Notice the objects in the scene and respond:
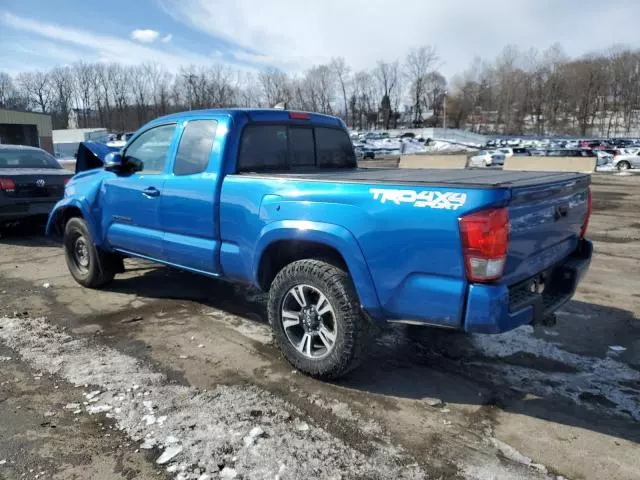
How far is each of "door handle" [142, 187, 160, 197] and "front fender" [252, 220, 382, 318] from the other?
1.72 meters

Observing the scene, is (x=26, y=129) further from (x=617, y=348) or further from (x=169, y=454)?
(x=617, y=348)

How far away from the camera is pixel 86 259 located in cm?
Answer: 597

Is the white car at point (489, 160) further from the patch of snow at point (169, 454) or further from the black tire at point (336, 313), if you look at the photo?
the patch of snow at point (169, 454)

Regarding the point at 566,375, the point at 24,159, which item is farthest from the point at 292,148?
the point at 24,159

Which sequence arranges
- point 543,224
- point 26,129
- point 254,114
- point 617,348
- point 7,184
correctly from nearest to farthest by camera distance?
point 543,224
point 617,348
point 254,114
point 7,184
point 26,129

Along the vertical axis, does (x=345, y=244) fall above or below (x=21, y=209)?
above

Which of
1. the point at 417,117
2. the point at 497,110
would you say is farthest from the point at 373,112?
the point at 497,110

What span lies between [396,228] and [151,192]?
8.99ft

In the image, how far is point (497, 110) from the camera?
103 metres

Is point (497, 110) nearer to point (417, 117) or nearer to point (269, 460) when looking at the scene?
point (417, 117)

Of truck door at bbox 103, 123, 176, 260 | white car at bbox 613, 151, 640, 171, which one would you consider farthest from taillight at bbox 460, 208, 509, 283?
white car at bbox 613, 151, 640, 171

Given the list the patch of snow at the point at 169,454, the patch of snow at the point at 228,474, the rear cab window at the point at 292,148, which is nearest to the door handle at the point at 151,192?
the rear cab window at the point at 292,148

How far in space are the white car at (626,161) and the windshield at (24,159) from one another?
32.0 meters

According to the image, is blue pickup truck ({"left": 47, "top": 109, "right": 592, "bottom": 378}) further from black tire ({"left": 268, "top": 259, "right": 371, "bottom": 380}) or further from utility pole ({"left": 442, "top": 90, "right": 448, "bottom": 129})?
utility pole ({"left": 442, "top": 90, "right": 448, "bottom": 129})
